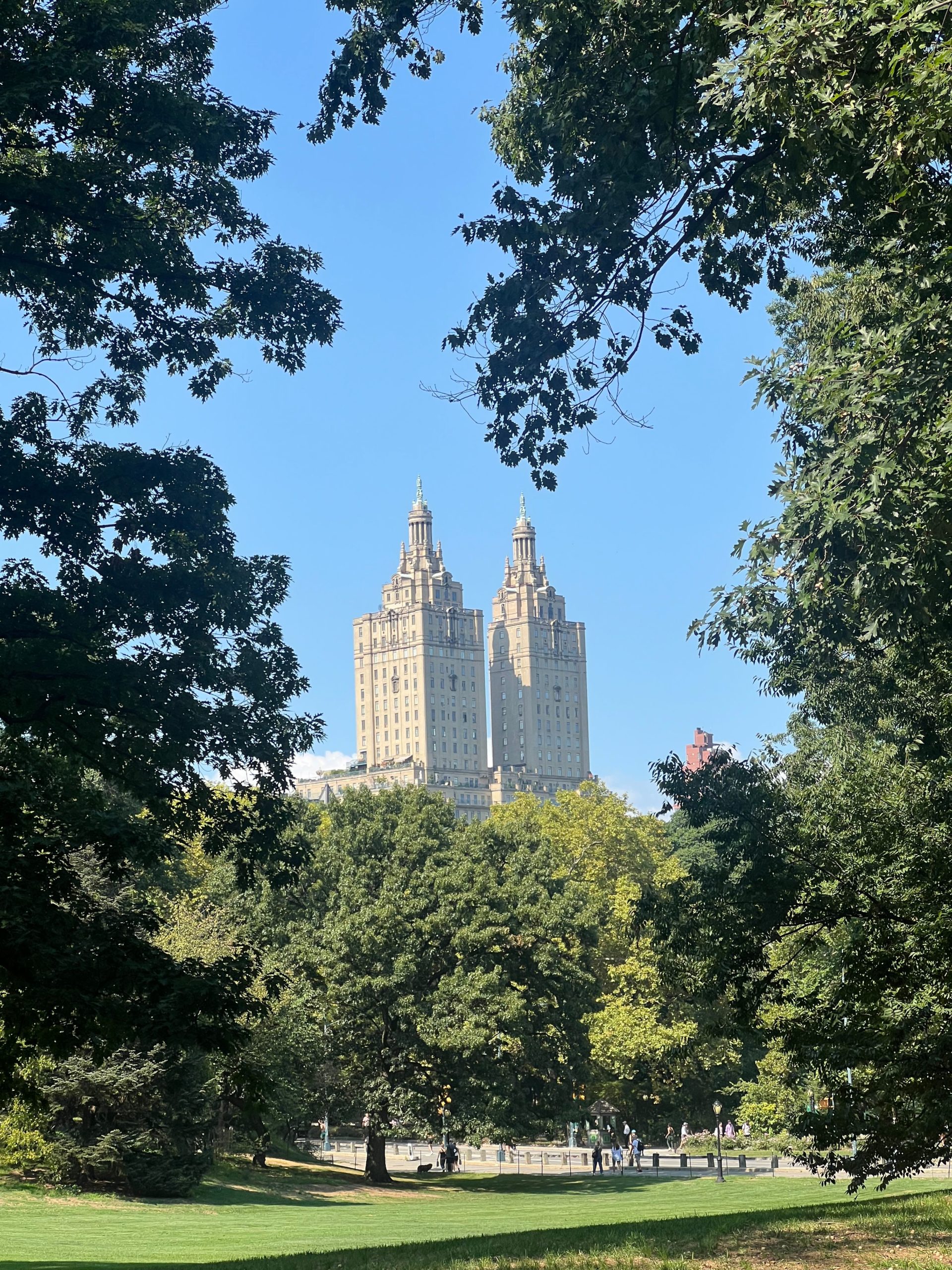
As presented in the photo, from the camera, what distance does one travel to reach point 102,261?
14773 millimetres

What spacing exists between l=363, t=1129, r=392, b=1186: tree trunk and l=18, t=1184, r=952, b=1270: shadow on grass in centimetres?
2808

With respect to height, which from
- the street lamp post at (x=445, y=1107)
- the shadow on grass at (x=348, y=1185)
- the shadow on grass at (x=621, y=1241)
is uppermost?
the shadow on grass at (x=621, y=1241)

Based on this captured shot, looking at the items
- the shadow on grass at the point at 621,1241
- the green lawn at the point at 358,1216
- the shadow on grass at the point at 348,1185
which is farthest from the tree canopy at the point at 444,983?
the shadow on grass at the point at 621,1241

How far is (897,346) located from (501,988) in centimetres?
3298

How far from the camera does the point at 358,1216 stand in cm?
3297

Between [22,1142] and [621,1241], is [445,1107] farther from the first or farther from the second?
[621,1241]

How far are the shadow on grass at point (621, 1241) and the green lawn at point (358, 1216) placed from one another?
2.7 inches

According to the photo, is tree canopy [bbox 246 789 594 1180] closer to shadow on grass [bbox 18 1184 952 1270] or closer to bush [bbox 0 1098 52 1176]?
bush [bbox 0 1098 52 1176]

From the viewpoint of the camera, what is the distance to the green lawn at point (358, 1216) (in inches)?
587

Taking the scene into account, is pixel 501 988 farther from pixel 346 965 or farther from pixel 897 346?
pixel 897 346


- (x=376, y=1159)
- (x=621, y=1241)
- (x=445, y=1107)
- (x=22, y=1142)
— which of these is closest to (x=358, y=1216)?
(x=22, y=1142)

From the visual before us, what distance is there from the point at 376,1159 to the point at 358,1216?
11.0 metres

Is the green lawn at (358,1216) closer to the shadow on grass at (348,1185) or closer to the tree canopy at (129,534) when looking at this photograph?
the shadow on grass at (348,1185)

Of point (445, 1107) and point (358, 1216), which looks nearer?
point (358, 1216)
